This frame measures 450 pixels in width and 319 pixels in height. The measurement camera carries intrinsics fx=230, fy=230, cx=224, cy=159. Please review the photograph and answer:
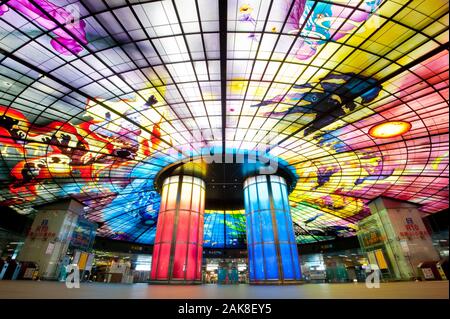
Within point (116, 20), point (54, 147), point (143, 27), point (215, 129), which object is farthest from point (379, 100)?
point (54, 147)

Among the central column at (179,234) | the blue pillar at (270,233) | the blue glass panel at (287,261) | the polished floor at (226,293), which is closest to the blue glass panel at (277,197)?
the blue pillar at (270,233)

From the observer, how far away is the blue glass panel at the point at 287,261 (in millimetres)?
23739

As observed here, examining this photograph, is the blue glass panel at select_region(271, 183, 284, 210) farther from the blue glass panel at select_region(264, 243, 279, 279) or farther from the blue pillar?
the blue glass panel at select_region(264, 243, 279, 279)

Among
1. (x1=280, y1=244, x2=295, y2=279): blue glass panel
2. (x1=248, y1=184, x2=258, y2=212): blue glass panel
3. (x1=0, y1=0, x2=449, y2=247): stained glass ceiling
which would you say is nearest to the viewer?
(x1=0, y1=0, x2=449, y2=247): stained glass ceiling

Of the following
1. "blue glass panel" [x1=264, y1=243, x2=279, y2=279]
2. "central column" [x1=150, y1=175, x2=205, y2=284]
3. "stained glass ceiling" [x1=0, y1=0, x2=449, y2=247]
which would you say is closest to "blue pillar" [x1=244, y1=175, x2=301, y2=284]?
"blue glass panel" [x1=264, y1=243, x2=279, y2=279]

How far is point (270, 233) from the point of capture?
25438mm

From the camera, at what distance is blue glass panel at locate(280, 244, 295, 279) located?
23739 mm

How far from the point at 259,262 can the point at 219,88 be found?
18556 millimetres

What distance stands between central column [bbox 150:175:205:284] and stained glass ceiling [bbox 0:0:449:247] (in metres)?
3.91

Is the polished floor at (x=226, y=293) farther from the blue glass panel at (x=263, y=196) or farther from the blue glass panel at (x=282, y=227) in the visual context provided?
the blue glass panel at (x=263, y=196)

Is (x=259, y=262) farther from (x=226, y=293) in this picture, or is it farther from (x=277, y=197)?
(x=226, y=293)

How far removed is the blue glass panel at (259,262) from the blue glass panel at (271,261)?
53cm

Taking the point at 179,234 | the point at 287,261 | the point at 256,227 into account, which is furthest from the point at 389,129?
the point at 179,234
